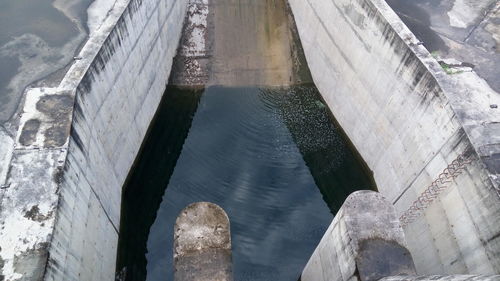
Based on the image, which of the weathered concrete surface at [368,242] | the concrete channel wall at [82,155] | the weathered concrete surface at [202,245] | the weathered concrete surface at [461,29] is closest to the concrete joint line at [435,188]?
the weathered concrete surface at [368,242]

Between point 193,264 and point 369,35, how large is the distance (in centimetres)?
1107

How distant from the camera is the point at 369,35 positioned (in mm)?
15109

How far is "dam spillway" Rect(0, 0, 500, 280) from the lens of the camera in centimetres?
955

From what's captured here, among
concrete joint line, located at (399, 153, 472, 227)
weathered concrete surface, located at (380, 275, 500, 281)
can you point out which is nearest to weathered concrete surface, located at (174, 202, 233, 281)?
weathered concrete surface, located at (380, 275, 500, 281)

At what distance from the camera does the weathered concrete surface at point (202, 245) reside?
8.85 metres

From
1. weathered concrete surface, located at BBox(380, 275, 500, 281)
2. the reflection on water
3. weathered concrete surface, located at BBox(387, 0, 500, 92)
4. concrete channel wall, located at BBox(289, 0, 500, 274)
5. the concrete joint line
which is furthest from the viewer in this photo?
weathered concrete surface, located at BBox(387, 0, 500, 92)

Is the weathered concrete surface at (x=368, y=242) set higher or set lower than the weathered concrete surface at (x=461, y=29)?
higher

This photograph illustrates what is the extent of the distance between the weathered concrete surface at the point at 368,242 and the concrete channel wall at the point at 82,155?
682 centimetres

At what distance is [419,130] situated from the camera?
13273 millimetres

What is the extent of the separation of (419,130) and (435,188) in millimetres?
2074

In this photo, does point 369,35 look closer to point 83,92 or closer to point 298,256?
point 298,256

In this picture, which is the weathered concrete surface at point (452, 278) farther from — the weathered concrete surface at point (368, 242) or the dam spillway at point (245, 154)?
the dam spillway at point (245, 154)

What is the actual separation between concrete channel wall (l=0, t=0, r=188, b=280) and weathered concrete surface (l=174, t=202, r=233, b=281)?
291 cm

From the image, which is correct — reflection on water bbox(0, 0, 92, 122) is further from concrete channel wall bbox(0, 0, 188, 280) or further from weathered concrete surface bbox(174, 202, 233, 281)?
weathered concrete surface bbox(174, 202, 233, 281)
